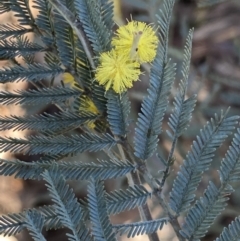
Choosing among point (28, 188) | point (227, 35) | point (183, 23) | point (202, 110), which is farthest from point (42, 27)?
point (227, 35)

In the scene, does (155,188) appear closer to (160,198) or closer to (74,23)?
(160,198)

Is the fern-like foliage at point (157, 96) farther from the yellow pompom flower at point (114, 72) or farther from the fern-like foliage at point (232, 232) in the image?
the fern-like foliage at point (232, 232)

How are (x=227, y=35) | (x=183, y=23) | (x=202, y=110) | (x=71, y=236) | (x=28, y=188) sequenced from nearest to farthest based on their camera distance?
1. (x=71, y=236)
2. (x=202, y=110)
3. (x=28, y=188)
4. (x=183, y=23)
5. (x=227, y=35)

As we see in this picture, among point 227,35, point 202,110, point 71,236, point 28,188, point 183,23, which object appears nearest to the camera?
point 71,236

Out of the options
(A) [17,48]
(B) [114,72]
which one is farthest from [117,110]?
(A) [17,48]

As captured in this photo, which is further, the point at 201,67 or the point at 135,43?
the point at 201,67

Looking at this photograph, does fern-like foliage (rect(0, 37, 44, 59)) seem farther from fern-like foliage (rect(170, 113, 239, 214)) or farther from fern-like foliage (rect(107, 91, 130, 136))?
fern-like foliage (rect(170, 113, 239, 214))

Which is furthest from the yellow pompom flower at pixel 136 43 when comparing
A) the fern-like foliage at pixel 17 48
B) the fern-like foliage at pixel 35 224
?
the fern-like foliage at pixel 35 224

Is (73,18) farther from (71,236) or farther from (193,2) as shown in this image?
(193,2)
